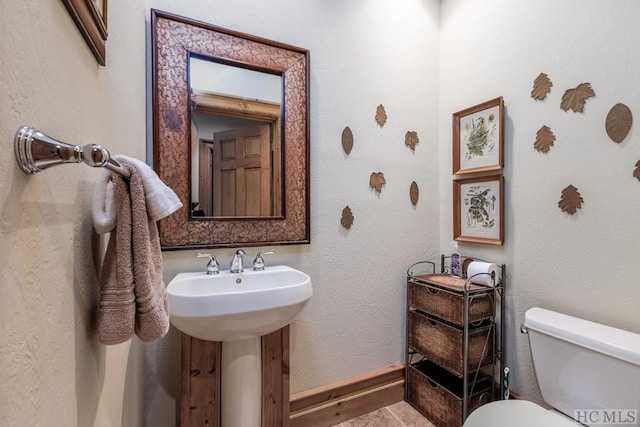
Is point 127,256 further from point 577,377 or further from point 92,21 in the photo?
point 577,377

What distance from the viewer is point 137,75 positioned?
3.72 feet

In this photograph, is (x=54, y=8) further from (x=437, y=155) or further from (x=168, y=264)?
(x=437, y=155)

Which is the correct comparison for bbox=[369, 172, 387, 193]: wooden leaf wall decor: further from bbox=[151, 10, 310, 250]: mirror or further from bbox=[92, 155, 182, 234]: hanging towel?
bbox=[92, 155, 182, 234]: hanging towel

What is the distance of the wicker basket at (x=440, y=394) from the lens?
4.88 feet

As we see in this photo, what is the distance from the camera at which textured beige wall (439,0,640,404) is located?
1173 millimetres

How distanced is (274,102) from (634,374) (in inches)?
66.8

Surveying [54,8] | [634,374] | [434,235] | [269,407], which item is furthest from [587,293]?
[54,8]

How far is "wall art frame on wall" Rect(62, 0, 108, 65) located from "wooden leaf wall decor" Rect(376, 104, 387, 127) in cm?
134

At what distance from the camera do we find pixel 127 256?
0.57 meters

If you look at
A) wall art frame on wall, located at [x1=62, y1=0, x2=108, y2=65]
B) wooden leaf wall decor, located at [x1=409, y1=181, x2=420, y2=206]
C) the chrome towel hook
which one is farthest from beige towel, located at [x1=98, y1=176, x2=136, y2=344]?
wooden leaf wall decor, located at [x1=409, y1=181, x2=420, y2=206]

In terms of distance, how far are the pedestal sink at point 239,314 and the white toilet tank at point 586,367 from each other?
3.14 feet

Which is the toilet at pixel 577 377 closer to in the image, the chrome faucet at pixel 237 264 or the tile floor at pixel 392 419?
the tile floor at pixel 392 419

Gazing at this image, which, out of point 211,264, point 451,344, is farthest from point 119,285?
point 451,344

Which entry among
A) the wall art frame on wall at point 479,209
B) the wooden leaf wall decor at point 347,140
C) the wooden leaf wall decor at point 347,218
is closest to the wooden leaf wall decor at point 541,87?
the wall art frame on wall at point 479,209
